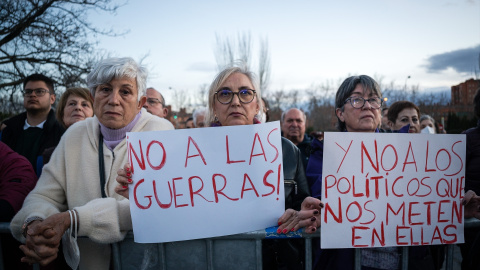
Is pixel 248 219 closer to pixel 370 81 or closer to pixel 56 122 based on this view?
pixel 370 81

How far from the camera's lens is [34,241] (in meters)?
1.41

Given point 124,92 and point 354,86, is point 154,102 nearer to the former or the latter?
point 124,92

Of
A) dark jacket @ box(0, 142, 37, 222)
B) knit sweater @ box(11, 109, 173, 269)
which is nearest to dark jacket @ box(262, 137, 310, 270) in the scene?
knit sweater @ box(11, 109, 173, 269)

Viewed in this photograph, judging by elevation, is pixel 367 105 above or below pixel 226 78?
below

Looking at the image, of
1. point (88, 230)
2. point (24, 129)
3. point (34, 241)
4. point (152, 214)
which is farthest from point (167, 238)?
point (24, 129)

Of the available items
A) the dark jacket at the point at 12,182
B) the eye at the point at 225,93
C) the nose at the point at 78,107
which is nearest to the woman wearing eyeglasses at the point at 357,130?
the eye at the point at 225,93

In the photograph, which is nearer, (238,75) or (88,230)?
(88,230)

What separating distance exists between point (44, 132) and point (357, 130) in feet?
11.0

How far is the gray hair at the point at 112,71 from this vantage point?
5.96 feet

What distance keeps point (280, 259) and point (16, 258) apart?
1.56 metres

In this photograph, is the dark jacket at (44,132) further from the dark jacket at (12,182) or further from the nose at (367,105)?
the nose at (367,105)

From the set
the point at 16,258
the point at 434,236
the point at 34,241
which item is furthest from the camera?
the point at 16,258

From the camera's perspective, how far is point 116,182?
172cm

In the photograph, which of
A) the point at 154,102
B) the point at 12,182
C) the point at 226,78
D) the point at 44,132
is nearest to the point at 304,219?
the point at 226,78
